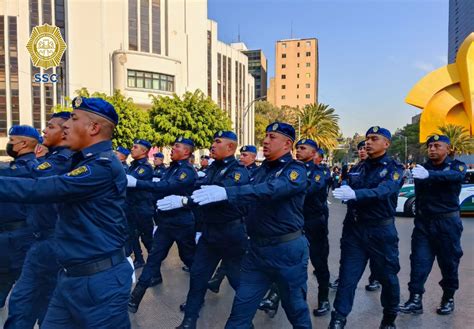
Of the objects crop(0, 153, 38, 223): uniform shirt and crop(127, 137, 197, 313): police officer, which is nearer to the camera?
crop(0, 153, 38, 223): uniform shirt

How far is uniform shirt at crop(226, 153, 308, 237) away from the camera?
272cm

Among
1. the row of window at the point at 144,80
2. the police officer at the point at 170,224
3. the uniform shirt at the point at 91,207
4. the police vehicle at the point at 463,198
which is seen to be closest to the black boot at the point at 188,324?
the police officer at the point at 170,224

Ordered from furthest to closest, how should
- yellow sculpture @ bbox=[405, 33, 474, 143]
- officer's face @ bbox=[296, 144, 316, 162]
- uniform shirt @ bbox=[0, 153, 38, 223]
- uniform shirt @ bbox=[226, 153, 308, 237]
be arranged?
yellow sculpture @ bbox=[405, 33, 474, 143] → officer's face @ bbox=[296, 144, 316, 162] → uniform shirt @ bbox=[0, 153, 38, 223] → uniform shirt @ bbox=[226, 153, 308, 237]

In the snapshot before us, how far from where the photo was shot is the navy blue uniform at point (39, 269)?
2900 millimetres

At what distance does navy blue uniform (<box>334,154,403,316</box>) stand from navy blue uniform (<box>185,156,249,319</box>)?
1.06 m

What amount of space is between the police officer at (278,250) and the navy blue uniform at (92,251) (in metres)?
0.98

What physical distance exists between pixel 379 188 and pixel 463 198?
30.8 ft

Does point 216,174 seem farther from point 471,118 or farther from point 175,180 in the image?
point 471,118

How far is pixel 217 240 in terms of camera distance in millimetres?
3750

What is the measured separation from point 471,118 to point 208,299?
3755 centimetres

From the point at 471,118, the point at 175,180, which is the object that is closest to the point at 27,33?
the point at 175,180

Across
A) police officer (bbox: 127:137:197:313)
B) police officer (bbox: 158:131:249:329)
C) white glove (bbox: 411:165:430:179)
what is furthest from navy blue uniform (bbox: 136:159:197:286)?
white glove (bbox: 411:165:430:179)

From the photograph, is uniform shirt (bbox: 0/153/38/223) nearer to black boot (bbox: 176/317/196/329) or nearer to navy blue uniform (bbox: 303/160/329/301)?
black boot (bbox: 176/317/196/329)

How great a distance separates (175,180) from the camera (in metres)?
4.40
